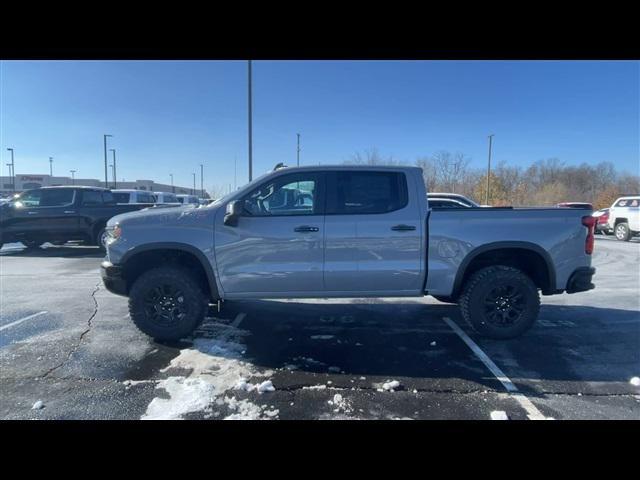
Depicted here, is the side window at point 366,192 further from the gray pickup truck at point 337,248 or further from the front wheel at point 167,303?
the front wheel at point 167,303

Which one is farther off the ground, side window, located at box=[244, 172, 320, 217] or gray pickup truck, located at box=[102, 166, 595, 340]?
side window, located at box=[244, 172, 320, 217]

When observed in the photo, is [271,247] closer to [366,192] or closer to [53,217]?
[366,192]

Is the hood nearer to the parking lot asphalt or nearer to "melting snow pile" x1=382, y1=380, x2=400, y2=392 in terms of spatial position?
the parking lot asphalt

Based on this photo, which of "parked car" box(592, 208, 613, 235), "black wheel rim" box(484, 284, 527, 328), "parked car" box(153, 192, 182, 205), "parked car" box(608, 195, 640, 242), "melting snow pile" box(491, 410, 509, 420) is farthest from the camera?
"parked car" box(592, 208, 613, 235)

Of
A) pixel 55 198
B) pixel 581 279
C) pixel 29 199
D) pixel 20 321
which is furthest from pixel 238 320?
pixel 29 199

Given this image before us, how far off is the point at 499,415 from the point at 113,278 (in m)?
4.18

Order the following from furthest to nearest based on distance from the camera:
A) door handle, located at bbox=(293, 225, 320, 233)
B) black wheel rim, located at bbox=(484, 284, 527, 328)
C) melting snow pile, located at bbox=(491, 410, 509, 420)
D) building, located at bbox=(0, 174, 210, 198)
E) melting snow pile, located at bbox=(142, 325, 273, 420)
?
building, located at bbox=(0, 174, 210, 198), black wheel rim, located at bbox=(484, 284, 527, 328), door handle, located at bbox=(293, 225, 320, 233), melting snow pile, located at bbox=(142, 325, 273, 420), melting snow pile, located at bbox=(491, 410, 509, 420)

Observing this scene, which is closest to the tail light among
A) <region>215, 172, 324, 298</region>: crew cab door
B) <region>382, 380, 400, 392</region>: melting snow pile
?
<region>382, 380, 400, 392</region>: melting snow pile

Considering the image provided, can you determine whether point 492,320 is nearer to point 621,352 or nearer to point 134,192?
point 621,352

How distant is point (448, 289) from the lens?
4.27 m

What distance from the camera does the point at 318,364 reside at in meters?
3.72

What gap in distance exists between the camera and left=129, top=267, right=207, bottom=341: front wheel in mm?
4145

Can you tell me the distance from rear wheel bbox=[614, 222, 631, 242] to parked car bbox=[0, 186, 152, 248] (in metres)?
20.7
